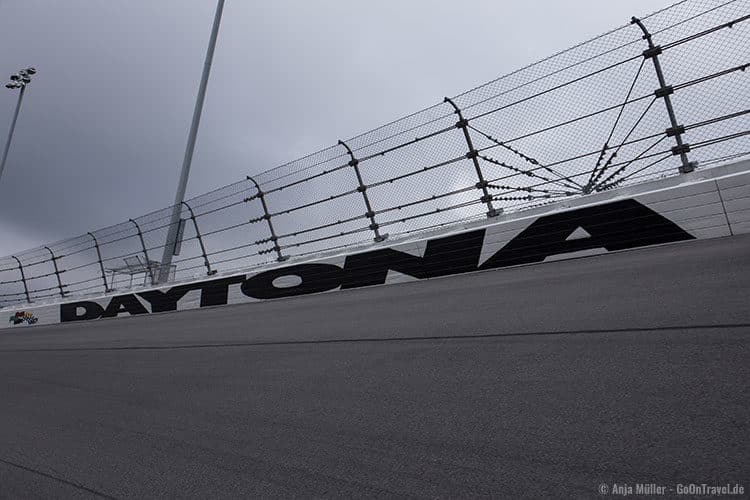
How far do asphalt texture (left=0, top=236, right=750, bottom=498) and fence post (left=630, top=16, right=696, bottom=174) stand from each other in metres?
2.32

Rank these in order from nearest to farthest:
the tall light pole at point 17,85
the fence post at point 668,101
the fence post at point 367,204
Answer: the fence post at point 668,101, the fence post at point 367,204, the tall light pole at point 17,85

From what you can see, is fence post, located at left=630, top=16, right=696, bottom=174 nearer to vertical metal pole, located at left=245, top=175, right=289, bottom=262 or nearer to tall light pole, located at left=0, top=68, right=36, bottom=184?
vertical metal pole, located at left=245, top=175, right=289, bottom=262

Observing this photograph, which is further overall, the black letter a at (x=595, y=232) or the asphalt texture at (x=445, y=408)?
the black letter a at (x=595, y=232)

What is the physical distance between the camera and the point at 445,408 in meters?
1.51

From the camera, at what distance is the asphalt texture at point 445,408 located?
1.07m

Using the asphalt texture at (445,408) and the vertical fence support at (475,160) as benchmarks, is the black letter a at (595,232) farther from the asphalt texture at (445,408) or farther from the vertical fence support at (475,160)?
the asphalt texture at (445,408)

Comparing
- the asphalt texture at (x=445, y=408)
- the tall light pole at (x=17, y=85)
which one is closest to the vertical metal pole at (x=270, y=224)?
the asphalt texture at (x=445, y=408)

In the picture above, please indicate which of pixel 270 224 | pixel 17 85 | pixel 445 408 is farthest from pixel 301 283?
pixel 17 85

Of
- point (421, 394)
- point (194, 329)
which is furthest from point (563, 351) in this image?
point (194, 329)

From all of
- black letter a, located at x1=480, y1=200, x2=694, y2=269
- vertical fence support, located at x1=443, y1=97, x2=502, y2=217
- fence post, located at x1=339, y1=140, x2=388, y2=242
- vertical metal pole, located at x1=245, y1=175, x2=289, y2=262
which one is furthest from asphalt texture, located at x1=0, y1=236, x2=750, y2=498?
vertical metal pole, located at x1=245, y1=175, x2=289, y2=262

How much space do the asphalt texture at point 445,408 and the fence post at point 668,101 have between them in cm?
232

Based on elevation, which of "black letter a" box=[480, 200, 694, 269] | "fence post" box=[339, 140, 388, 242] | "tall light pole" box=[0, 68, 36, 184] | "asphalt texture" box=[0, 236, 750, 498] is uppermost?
"tall light pole" box=[0, 68, 36, 184]

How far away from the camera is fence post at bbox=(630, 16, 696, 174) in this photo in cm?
520

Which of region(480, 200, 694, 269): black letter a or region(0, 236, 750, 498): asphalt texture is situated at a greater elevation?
region(480, 200, 694, 269): black letter a
